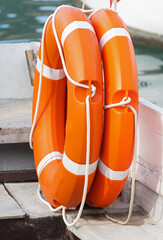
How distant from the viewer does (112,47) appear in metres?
1.60

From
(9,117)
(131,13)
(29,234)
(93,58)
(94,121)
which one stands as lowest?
(131,13)

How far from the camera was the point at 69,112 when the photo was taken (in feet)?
5.17

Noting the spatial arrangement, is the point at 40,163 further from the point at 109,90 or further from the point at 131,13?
the point at 131,13

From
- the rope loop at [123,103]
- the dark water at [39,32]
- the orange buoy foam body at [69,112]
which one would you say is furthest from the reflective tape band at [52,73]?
the dark water at [39,32]

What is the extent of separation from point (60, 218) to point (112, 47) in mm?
672

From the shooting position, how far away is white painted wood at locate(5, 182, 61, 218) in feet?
5.97

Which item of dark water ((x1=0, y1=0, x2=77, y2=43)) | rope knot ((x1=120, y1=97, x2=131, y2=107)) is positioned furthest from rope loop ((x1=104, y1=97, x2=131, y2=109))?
dark water ((x1=0, y1=0, x2=77, y2=43))

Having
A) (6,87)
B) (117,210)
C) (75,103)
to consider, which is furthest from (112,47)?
(6,87)

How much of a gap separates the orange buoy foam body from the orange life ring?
40mm

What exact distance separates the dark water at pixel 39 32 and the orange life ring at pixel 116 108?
3.14 metres

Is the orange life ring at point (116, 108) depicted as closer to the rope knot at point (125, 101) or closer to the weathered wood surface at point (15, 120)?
the rope knot at point (125, 101)

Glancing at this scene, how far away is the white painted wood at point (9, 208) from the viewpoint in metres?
1.78

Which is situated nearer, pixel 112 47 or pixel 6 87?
pixel 112 47

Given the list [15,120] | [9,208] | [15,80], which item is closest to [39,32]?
[15,80]
